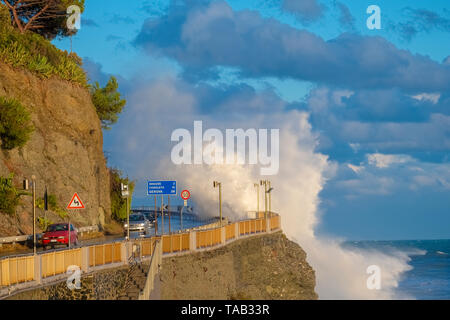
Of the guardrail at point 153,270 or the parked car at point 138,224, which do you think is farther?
the parked car at point 138,224

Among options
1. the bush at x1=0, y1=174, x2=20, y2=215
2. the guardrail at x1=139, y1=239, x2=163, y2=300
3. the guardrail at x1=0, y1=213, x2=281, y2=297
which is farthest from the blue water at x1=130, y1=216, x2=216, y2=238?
the guardrail at x1=139, y1=239, x2=163, y2=300

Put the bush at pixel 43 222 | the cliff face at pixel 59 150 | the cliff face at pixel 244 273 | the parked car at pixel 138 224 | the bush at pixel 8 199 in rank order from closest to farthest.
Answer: the cliff face at pixel 244 273, the bush at pixel 8 199, the bush at pixel 43 222, the cliff face at pixel 59 150, the parked car at pixel 138 224

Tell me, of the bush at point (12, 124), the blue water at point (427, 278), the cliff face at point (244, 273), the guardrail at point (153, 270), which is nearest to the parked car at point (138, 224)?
the cliff face at point (244, 273)

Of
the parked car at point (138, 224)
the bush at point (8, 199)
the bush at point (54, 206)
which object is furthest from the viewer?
the parked car at point (138, 224)

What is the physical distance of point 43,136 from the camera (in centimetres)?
5231

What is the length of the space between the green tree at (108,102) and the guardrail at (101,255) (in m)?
23.8

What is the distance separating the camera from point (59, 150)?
54.1 meters

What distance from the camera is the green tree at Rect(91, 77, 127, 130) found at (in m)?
69.6

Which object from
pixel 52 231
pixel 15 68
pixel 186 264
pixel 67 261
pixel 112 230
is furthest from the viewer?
pixel 112 230

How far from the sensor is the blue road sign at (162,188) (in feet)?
151

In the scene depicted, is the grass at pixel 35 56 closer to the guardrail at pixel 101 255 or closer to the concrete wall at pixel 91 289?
the guardrail at pixel 101 255
